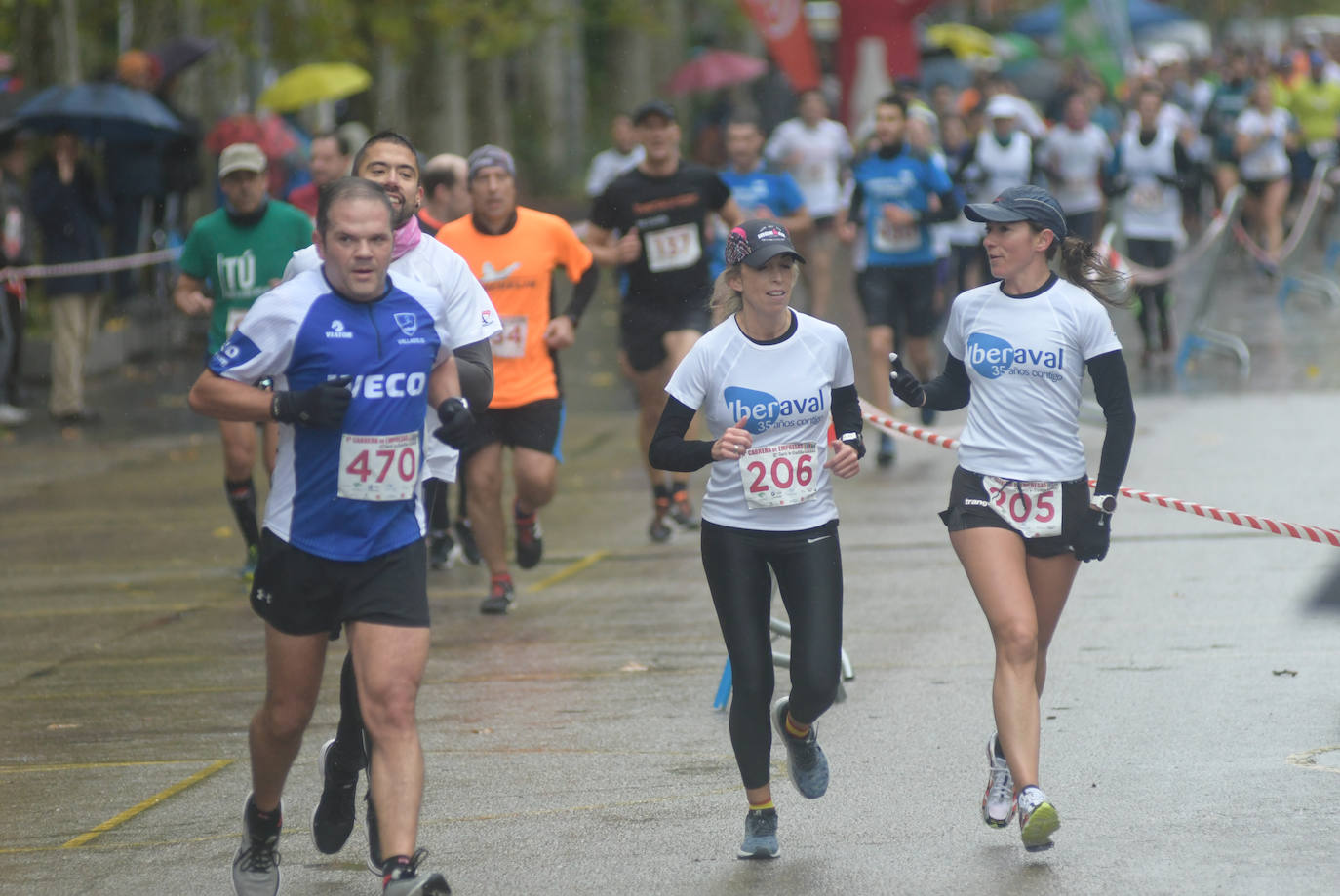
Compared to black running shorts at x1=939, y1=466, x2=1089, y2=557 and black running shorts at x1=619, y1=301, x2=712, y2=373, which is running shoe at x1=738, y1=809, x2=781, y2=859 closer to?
black running shorts at x1=939, y1=466, x2=1089, y2=557

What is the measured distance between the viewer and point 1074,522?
18.7ft

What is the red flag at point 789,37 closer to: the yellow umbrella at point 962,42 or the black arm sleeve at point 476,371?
the yellow umbrella at point 962,42

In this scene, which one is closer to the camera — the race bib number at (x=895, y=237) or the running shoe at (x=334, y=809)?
the running shoe at (x=334, y=809)

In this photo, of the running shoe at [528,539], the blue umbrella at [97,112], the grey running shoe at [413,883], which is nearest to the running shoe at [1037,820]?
the grey running shoe at [413,883]

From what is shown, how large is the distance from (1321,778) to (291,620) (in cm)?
306

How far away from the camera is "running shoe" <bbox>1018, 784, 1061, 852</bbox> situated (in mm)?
5230

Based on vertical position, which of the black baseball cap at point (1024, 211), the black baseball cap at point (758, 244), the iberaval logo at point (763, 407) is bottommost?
the iberaval logo at point (763, 407)

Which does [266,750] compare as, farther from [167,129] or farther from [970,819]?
[167,129]

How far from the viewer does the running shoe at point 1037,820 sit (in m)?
5.23

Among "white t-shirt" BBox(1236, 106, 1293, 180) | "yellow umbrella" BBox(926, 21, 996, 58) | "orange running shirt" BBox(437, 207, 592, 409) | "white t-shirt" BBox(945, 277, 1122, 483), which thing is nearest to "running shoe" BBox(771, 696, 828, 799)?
"white t-shirt" BBox(945, 277, 1122, 483)

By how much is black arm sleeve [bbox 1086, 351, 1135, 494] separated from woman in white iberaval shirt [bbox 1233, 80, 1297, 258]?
668 inches

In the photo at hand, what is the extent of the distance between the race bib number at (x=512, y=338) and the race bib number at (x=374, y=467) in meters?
3.99

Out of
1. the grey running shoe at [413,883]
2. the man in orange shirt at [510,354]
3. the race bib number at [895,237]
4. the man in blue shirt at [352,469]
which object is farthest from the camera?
the race bib number at [895,237]

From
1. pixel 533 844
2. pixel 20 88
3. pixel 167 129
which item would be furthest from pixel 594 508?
Result: pixel 20 88
